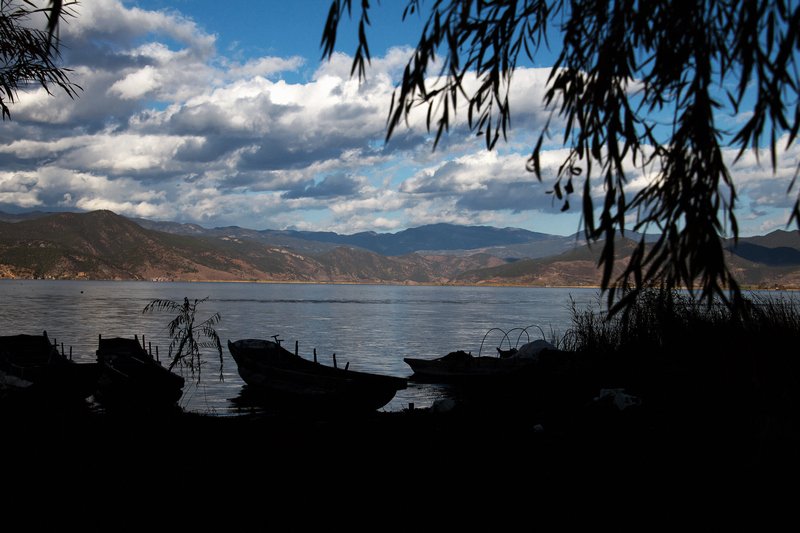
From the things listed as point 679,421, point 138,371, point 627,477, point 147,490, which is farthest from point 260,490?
point 138,371

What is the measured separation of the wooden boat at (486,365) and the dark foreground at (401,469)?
5973mm

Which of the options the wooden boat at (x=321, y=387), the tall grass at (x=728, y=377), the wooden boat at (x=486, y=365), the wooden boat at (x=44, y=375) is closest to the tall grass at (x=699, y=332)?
the tall grass at (x=728, y=377)

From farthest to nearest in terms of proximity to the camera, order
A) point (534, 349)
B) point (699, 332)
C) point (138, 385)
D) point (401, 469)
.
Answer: point (534, 349), point (699, 332), point (138, 385), point (401, 469)

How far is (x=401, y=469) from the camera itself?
7695 millimetres

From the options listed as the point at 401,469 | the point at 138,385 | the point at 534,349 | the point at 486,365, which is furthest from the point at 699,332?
the point at 138,385

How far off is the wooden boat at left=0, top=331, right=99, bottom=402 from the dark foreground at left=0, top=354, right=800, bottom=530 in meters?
1.84

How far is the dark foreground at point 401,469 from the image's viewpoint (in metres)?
6.08

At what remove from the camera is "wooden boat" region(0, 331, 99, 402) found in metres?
13.2

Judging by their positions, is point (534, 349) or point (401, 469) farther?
point (534, 349)

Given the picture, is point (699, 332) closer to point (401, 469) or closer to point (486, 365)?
point (486, 365)

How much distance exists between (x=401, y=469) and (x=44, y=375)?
11232 mm

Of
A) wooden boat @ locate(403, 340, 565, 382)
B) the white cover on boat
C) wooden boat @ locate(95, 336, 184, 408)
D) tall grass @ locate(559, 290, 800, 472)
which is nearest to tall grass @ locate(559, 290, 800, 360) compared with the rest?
tall grass @ locate(559, 290, 800, 472)

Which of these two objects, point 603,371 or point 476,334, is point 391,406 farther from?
point 476,334

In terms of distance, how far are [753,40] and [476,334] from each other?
44.9 m
